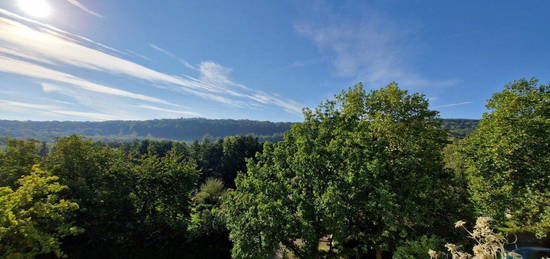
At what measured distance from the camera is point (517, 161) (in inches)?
440

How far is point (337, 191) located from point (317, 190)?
0.87 metres

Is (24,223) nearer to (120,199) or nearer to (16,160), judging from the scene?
(120,199)

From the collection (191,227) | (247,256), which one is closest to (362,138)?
(247,256)

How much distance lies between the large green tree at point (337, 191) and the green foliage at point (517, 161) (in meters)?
2.02

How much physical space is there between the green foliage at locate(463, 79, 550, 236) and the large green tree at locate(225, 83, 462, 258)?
79.7 inches

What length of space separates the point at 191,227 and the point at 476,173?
15.9 m

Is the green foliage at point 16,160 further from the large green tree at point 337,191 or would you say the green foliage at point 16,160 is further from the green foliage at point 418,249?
the green foliage at point 418,249

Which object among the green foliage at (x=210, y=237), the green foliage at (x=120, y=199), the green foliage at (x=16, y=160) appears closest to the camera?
the green foliage at (x=16, y=160)

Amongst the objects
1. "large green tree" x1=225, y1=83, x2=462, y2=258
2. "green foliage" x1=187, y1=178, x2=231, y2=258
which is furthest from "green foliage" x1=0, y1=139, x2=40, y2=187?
"large green tree" x1=225, y1=83, x2=462, y2=258

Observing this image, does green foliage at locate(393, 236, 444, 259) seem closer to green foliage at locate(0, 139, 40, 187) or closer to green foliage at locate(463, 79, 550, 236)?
green foliage at locate(463, 79, 550, 236)

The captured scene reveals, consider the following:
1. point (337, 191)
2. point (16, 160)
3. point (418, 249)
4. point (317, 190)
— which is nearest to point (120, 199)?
point (16, 160)

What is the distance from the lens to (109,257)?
11539 mm

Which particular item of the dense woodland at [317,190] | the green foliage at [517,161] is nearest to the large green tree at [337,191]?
the dense woodland at [317,190]

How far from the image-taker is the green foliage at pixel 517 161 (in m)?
10.5
